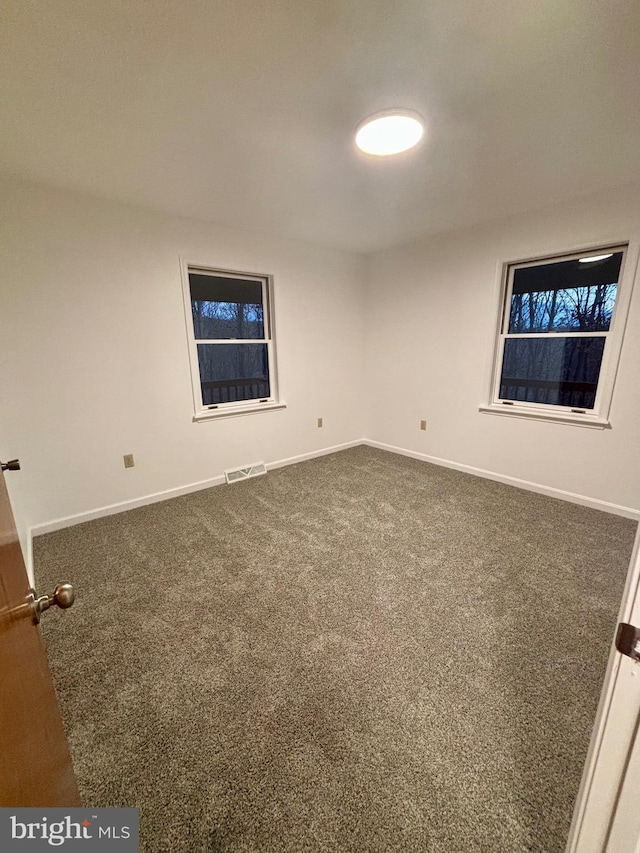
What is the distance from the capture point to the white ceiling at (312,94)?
1.16m

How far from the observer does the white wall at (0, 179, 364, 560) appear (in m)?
2.28

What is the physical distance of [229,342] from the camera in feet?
10.9

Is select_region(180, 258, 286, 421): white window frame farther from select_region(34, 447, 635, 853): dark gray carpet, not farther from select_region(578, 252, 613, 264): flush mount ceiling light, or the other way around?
select_region(578, 252, 613, 264): flush mount ceiling light

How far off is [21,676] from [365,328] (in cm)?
418

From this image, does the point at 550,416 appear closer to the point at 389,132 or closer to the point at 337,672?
the point at 389,132

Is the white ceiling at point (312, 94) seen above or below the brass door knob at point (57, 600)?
above

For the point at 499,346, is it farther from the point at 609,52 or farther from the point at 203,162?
the point at 203,162

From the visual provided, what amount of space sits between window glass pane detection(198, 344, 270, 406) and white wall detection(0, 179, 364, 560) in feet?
0.66

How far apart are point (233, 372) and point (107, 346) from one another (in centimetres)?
113

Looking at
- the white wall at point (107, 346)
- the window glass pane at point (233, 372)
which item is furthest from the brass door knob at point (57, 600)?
the window glass pane at point (233, 372)

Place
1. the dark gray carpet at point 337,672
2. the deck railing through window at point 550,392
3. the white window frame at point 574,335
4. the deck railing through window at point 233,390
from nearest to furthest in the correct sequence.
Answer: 1. the dark gray carpet at point 337,672
2. the white window frame at point 574,335
3. the deck railing through window at point 550,392
4. the deck railing through window at point 233,390

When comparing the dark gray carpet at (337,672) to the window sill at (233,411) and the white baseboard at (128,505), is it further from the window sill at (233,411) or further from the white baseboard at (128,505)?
the window sill at (233,411)
